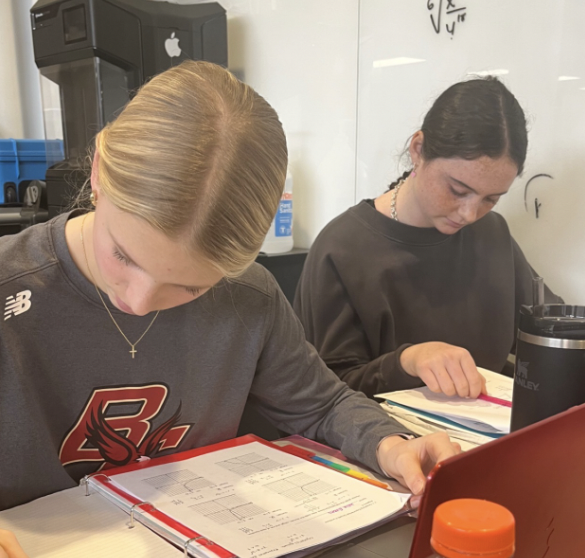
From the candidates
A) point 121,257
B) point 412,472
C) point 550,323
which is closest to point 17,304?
point 121,257

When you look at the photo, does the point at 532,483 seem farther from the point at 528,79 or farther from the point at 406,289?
the point at 528,79

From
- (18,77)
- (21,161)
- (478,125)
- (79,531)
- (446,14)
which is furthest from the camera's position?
(18,77)

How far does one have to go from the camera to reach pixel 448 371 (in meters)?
1.03

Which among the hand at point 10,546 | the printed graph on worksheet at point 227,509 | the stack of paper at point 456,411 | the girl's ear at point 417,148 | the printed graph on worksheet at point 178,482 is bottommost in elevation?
the stack of paper at point 456,411

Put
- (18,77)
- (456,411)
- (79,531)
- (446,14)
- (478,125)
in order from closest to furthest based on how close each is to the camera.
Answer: (79,531), (456,411), (478,125), (446,14), (18,77)

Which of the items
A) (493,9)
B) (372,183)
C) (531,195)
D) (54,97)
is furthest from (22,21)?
(531,195)

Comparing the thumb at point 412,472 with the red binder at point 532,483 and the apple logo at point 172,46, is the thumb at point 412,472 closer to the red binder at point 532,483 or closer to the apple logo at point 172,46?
the red binder at point 532,483

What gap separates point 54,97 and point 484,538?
99.5 inches

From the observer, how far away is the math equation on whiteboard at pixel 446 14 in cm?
151

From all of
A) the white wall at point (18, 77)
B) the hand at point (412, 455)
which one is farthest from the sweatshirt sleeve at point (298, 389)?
the white wall at point (18, 77)

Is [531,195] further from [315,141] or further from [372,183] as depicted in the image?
[315,141]

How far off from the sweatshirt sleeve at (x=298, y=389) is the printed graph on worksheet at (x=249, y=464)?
155 millimetres

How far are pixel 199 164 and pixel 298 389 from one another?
449mm

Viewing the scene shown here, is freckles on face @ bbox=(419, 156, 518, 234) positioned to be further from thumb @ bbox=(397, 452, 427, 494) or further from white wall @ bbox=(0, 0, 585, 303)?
thumb @ bbox=(397, 452, 427, 494)
